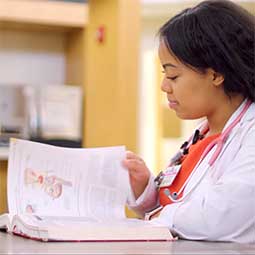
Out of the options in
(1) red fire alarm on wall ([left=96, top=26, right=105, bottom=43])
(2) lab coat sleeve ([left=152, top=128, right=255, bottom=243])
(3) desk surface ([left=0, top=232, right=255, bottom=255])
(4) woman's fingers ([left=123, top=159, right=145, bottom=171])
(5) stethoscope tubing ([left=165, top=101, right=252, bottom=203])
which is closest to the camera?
(3) desk surface ([left=0, top=232, right=255, bottom=255])

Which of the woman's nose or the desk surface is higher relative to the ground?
the woman's nose

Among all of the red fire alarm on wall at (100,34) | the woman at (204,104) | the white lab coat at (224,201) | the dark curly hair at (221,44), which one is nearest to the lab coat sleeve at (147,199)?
the woman at (204,104)

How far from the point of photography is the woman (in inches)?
48.0

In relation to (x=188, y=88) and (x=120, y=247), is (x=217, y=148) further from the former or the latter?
(x=120, y=247)

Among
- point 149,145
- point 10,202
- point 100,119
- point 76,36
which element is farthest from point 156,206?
point 149,145

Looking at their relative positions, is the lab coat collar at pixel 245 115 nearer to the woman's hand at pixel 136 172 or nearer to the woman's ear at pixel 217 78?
the woman's ear at pixel 217 78

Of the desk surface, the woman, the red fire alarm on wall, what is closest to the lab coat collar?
the woman

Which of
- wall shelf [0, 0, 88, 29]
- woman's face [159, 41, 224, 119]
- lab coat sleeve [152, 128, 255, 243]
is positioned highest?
wall shelf [0, 0, 88, 29]

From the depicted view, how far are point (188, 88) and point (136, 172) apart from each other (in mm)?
204

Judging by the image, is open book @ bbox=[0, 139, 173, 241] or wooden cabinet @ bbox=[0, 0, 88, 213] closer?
open book @ bbox=[0, 139, 173, 241]

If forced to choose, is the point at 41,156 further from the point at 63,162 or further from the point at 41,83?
the point at 41,83

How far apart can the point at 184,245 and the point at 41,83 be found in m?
3.61

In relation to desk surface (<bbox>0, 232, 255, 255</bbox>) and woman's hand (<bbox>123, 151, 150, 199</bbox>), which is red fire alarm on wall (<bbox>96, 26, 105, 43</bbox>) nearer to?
woman's hand (<bbox>123, 151, 150, 199</bbox>)

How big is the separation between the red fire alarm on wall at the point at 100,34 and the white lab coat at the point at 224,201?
2.77 meters
